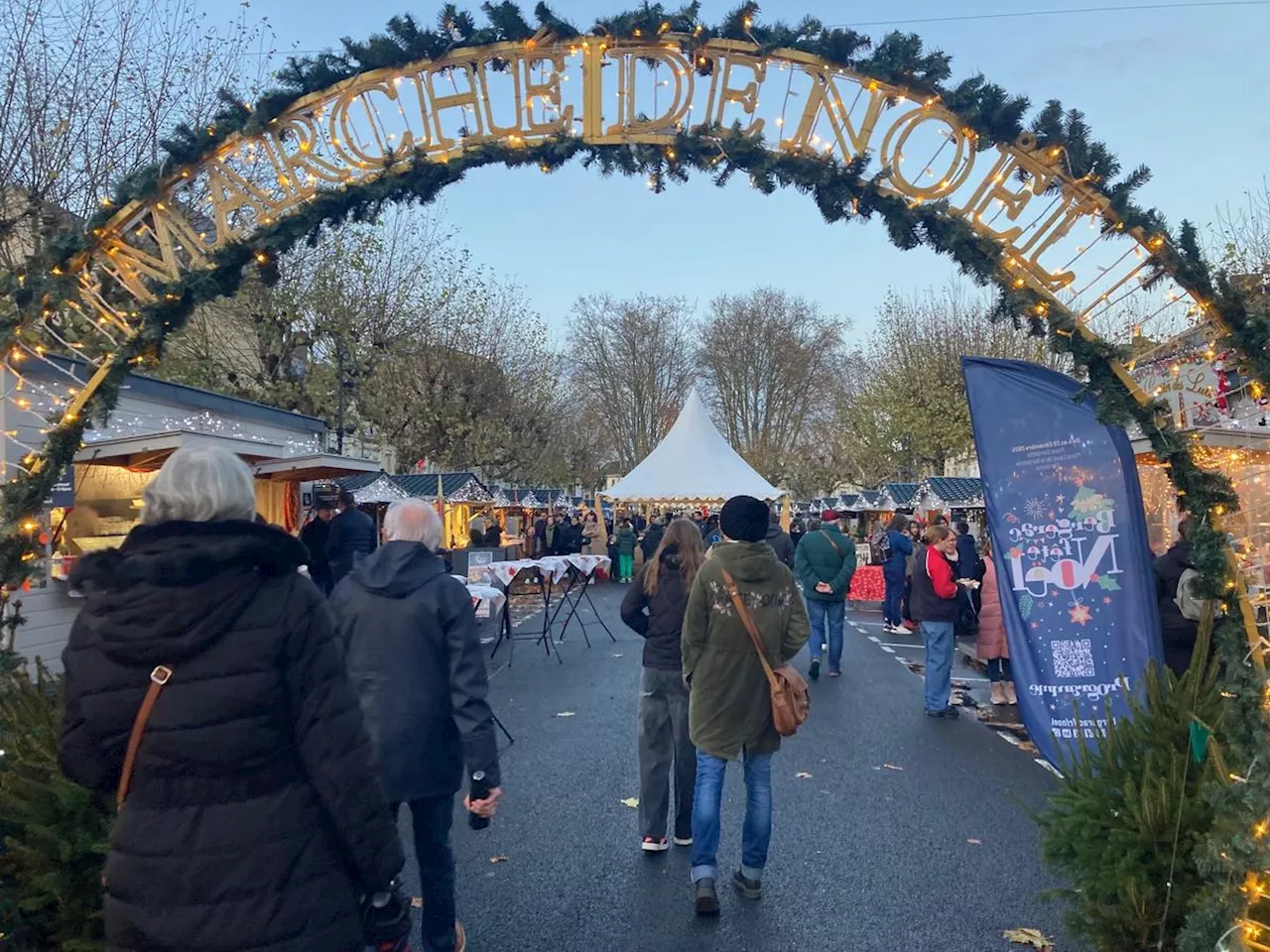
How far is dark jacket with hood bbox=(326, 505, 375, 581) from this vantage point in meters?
11.2

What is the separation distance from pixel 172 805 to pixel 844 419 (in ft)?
149

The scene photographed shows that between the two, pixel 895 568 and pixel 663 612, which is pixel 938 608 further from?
pixel 895 568

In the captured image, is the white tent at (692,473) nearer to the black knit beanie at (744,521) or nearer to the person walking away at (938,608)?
the person walking away at (938,608)

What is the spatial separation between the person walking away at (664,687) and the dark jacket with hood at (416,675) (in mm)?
1512

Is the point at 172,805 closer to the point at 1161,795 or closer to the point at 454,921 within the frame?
the point at 454,921

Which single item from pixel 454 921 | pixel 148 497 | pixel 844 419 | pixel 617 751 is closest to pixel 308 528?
pixel 617 751

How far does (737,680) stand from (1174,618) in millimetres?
4003

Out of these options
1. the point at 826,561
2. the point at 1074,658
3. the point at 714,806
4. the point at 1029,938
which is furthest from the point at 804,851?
the point at 826,561

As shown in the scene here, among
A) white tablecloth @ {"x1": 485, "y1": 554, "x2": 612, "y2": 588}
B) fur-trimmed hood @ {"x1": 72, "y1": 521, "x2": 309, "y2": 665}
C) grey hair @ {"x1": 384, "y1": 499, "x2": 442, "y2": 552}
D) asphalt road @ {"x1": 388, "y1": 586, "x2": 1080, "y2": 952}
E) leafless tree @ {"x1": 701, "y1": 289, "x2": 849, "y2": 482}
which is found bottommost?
asphalt road @ {"x1": 388, "y1": 586, "x2": 1080, "y2": 952}

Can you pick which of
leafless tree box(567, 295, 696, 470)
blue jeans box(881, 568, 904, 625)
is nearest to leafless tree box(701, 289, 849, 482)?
leafless tree box(567, 295, 696, 470)

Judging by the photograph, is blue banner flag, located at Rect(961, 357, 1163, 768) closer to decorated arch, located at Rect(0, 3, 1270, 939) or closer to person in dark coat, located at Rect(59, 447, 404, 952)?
decorated arch, located at Rect(0, 3, 1270, 939)

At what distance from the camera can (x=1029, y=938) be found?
395cm

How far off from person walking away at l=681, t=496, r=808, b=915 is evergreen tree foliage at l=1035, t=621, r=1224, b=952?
1189mm

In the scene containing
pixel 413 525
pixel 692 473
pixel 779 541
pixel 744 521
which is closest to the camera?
pixel 413 525
